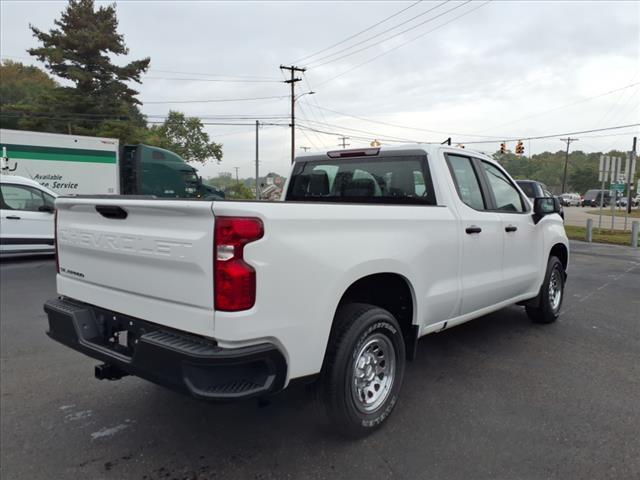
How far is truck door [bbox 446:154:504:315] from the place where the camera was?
12.5 feet

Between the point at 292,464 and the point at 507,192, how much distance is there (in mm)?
3326

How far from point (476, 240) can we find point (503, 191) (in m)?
1.02

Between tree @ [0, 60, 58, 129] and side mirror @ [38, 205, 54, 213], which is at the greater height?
tree @ [0, 60, 58, 129]

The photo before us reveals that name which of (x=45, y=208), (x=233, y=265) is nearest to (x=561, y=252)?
(x=233, y=265)

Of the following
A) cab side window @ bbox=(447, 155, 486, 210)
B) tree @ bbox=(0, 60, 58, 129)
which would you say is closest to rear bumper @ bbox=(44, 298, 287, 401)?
cab side window @ bbox=(447, 155, 486, 210)

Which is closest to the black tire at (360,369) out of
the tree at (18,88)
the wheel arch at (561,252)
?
the wheel arch at (561,252)

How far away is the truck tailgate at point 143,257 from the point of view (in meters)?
2.30

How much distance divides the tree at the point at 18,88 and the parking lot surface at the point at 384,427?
44.5m

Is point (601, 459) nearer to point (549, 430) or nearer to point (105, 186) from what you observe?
point (549, 430)

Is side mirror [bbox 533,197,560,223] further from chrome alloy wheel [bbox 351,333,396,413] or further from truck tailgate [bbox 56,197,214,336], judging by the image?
truck tailgate [bbox 56,197,214,336]

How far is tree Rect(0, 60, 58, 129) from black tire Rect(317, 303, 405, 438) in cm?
4579

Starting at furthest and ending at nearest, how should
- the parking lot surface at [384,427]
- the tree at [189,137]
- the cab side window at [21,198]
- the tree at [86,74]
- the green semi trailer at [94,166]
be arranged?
the tree at [189,137], the tree at [86,74], the green semi trailer at [94,166], the cab side window at [21,198], the parking lot surface at [384,427]

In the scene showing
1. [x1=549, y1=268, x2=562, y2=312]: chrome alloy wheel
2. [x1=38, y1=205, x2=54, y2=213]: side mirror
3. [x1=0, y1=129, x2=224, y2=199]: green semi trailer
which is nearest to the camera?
[x1=549, y1=268, x2=562, y2=312]: chrome alloy wheel

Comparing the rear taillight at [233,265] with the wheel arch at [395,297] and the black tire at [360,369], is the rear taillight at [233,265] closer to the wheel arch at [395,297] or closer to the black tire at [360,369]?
the black tire at [360,369]
